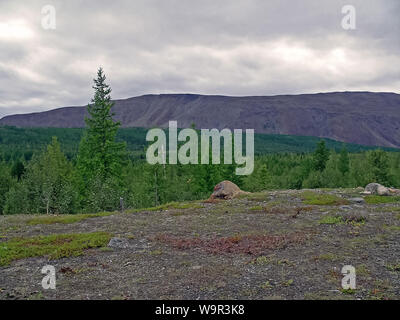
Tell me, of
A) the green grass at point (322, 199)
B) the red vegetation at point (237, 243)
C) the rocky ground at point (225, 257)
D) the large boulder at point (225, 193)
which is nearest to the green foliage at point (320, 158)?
the green grass at point (322, 199)

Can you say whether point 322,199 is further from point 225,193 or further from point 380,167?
point 380,167

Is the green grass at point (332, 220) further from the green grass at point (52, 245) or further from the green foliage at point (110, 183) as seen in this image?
the green foliage at point (110, 183)

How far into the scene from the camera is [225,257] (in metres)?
15.4

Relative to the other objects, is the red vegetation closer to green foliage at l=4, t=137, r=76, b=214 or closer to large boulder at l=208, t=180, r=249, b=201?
large boulder at l=208, t=180, r=249, b=201

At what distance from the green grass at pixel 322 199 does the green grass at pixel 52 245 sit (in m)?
17.9

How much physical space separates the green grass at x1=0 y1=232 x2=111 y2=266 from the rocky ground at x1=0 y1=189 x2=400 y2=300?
41cm

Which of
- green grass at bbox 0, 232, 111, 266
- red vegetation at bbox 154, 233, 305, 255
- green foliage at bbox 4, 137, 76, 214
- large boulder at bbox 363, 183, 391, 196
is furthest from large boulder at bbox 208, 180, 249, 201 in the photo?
green foliage at bbox 4, 137, 76, 214

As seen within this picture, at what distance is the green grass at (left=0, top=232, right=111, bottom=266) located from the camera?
53.7ft

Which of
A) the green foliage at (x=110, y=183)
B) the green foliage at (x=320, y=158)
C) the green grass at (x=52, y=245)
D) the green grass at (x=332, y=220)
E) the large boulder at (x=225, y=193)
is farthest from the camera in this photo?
the green foliage at (x=320, y=158)

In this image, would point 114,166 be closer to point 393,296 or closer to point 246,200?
point 246,200

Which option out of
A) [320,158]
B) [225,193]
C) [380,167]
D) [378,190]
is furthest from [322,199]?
[320,158]

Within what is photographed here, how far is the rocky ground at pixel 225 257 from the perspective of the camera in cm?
1142
